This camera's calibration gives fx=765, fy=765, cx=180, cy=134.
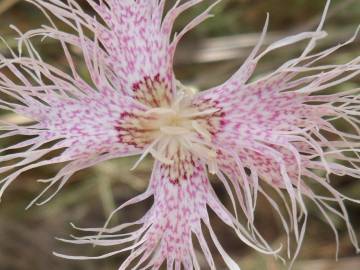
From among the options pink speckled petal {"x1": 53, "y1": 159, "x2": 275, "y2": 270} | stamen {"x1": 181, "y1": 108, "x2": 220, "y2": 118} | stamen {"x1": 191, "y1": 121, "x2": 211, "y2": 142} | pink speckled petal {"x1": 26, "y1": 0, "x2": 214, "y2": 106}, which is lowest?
pink speckled petal {"x1": 53, "y1": 159, "x2": 275, "y2": 270}

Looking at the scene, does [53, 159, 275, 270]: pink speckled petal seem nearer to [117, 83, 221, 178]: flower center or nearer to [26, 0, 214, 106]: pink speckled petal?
[117, 83, 221, 178]: flower center

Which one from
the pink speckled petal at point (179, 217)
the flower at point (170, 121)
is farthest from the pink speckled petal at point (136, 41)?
the pink speckled petal at point (179, 217)

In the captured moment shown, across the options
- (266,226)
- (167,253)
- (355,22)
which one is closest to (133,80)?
(167,253)

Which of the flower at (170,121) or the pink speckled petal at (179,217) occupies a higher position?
the flower at (170,121)

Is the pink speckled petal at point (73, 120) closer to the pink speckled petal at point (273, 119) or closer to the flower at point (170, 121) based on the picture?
the flower at point (170, 121)

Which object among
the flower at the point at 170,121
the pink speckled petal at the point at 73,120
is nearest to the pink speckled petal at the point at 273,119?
the flower at the point at 170,121

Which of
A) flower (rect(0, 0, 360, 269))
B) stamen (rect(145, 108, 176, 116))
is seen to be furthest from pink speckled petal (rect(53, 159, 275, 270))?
stamen (rect(145, 108, 176, 116))

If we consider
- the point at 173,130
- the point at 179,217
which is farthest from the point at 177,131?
the point at 179,217

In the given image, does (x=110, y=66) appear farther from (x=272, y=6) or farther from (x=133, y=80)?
(x=272, y=6)

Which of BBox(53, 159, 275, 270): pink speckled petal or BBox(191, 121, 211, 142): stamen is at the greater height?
BBox(191, 121, 211, 142): stamen

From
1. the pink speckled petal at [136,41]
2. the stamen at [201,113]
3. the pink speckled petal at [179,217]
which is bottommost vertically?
the pink speckled petal at [179,217]

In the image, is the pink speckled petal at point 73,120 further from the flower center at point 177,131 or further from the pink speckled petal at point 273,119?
the pink speckled petal at point 273,119
